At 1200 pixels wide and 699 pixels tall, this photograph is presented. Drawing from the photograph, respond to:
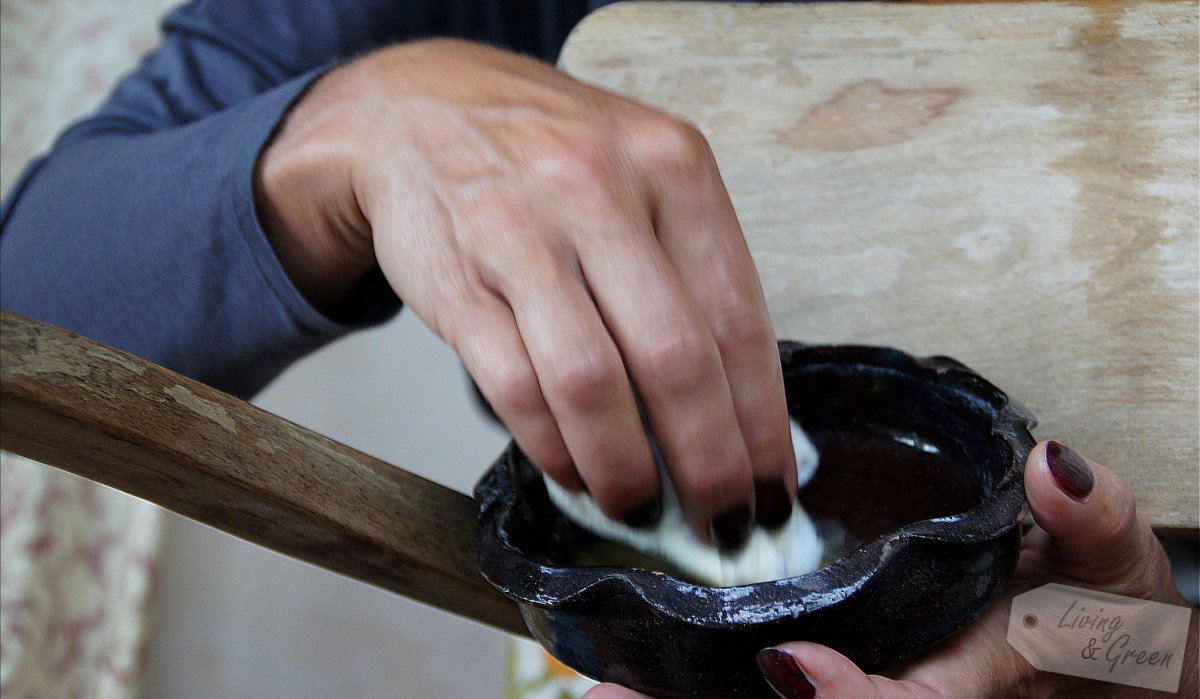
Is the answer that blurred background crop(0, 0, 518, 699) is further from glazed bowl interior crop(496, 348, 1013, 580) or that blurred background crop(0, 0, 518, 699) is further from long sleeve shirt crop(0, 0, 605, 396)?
glazed bowl interior crop(496, 348, 1013, 580)

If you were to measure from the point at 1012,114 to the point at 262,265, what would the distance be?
1.92 feet

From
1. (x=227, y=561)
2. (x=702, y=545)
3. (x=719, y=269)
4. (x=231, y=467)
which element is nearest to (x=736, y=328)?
(x=719, y=269)

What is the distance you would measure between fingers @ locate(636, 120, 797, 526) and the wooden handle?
18 cm

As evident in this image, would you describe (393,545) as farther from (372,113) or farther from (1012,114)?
(1012,114)

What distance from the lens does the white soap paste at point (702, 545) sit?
0.56 m

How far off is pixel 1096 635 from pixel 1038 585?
44mm

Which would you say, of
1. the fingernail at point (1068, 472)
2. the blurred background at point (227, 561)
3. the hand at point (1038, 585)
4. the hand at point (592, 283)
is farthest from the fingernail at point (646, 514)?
the blurred background at point (227, 561)

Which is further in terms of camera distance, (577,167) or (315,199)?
(315,199)

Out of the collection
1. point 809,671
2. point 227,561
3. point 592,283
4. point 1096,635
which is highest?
point 592,283

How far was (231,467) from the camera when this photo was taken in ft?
1.38

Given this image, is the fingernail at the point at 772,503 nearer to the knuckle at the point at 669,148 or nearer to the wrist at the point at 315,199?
the knuckle at the point at 669,148

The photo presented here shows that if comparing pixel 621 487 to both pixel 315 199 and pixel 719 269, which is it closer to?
pixel 719 269

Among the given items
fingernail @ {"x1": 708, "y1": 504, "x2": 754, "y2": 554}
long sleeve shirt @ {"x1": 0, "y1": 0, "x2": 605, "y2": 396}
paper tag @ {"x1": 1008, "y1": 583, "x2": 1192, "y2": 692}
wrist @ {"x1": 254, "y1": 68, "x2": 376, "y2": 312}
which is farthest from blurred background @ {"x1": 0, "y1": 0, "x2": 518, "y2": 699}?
paper tag @ {"x1": 1008, "y1": 583, "x2": 1192, "y2": 692}

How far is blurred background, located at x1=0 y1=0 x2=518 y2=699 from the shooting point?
1.33 meters
